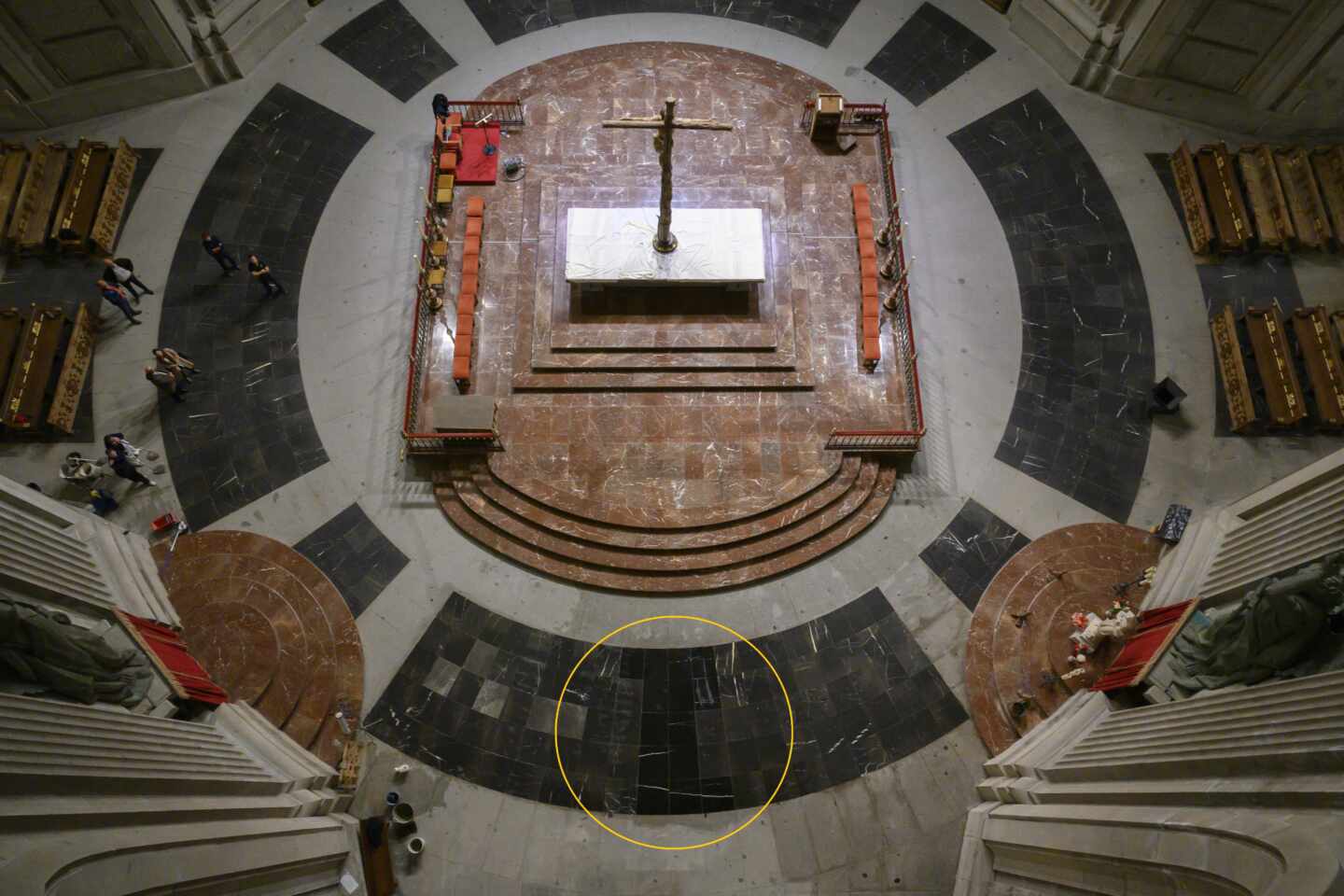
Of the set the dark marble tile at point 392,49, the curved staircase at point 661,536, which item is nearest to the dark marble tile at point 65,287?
the dark marble tile at point 392,49

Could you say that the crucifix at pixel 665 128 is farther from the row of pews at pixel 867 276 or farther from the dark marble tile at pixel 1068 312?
the dark marble tile at pixel 1068 312

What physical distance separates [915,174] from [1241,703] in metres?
11.3

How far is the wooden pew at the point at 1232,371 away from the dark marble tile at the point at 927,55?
281 inches

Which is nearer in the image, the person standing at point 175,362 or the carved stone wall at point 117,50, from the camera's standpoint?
the person standing at point 175,362

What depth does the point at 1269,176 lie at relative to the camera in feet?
51.0

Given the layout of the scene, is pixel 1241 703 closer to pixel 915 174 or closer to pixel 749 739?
pixel 749 739

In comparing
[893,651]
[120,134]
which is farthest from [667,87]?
[893,651]

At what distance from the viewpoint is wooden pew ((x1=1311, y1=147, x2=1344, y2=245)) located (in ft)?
49.8

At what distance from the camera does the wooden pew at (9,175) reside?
14.8 meters

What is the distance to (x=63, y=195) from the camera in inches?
591

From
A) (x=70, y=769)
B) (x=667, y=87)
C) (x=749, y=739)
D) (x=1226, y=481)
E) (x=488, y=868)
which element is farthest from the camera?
(x=667, y=87)

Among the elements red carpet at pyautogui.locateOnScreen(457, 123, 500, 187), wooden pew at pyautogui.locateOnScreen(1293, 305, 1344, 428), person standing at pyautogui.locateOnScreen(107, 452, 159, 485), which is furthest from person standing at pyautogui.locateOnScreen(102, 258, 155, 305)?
wooden pew at pyautogui.locateOnScreen(1293, 305, 1344, 428)

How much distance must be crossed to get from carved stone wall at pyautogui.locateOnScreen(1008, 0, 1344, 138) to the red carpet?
1122 centimetres

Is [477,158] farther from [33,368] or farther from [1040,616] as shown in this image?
[1040,616]
